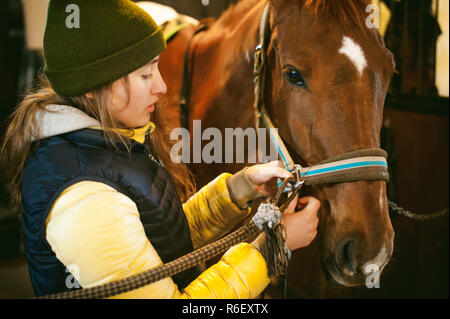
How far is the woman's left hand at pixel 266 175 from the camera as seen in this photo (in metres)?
0.94

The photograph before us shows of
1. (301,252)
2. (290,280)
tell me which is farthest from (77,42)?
(290,280)

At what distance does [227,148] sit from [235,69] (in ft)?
1.03

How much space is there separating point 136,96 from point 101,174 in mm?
213

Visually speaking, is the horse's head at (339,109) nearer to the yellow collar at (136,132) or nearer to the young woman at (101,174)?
the young woman at (101,174)

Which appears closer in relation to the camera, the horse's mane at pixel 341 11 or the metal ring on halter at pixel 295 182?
the metal ring on halter at pixel 295 182

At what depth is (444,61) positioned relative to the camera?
188cm

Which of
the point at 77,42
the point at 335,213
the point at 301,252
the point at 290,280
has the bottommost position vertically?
the point at 290,280

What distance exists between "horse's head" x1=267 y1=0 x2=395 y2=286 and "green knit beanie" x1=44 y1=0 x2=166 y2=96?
1.51 feet

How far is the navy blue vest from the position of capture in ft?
2.39

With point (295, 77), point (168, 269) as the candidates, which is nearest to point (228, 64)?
point (295, 77)

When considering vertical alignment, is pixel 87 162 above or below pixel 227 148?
above

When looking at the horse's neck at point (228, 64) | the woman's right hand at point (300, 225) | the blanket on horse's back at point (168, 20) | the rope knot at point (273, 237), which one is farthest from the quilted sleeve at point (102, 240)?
the blanket on horse's back at point (168, 20)

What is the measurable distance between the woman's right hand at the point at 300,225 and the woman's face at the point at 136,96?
44cm
